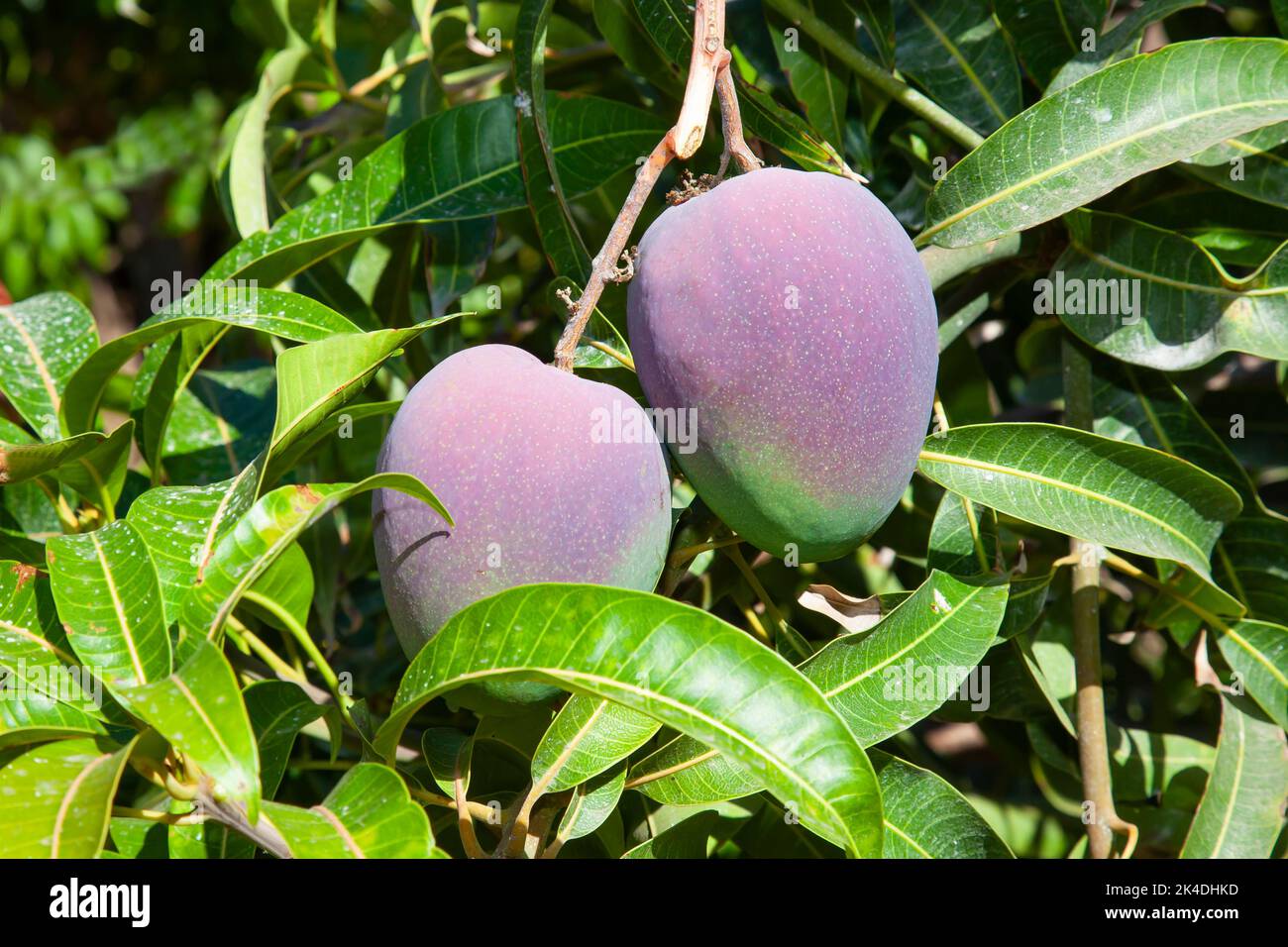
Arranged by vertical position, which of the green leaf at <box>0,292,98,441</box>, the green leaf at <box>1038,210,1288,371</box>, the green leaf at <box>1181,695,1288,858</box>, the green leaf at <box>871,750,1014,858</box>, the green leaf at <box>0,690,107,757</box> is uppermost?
the green leaf at <box>1038,210,1288,371</box>

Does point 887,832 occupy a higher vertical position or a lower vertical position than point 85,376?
lower

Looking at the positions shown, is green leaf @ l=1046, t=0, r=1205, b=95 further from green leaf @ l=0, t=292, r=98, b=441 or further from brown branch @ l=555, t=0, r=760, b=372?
green leaf @ l=0, t=292, r=98, b=441

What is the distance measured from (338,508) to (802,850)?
2.14 feet

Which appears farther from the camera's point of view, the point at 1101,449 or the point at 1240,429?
the point at 1240,429

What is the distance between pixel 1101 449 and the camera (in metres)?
0.89

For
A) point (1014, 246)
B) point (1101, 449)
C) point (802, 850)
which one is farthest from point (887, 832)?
point (1014, 246)

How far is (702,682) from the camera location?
25.1 inches

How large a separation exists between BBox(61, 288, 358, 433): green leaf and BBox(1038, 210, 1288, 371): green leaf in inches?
24.4

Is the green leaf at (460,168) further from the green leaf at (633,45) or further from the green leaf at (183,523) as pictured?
the green leaf at (183,523)

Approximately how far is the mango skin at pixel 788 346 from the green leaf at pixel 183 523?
0.32 m

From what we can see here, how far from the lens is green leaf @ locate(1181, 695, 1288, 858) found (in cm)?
96

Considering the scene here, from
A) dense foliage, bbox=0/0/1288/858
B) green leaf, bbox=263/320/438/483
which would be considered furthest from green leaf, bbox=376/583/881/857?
green leaf, bbox=263/320/438/483

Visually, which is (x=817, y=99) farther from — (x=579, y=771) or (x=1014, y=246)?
(x=579, y=771)
